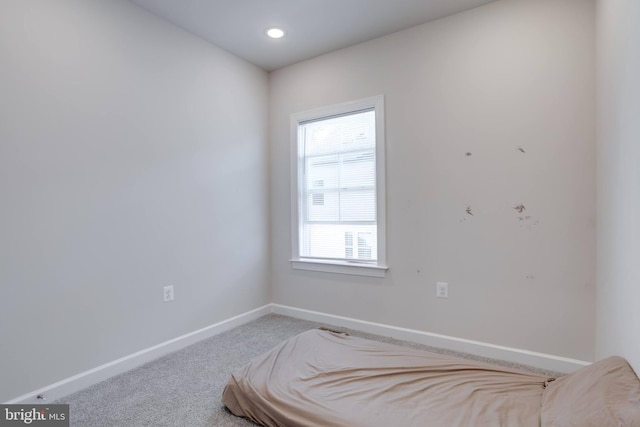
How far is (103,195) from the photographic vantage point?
225 cm

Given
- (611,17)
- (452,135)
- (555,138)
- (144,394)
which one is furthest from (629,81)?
(144,394)

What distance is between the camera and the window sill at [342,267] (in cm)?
297

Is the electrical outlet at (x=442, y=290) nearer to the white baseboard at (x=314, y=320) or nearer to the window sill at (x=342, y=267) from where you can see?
the white baseboard at (x=314, y=320)

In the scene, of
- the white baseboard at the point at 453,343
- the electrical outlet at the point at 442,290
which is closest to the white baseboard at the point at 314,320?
the white baseboard at the point at 453,343

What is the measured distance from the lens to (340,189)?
128 inches

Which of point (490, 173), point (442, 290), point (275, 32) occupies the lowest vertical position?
point (442, 290)

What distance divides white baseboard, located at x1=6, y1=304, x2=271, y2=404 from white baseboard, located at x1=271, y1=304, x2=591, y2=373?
79cm

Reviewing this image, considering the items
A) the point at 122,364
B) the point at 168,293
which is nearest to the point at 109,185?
the point at 168,293

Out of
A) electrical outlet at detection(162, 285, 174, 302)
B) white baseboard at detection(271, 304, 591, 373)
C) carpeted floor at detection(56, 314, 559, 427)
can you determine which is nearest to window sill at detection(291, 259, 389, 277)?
white baseboard at detection(271, 304, 591, 373)

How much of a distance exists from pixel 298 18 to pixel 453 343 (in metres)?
2.93

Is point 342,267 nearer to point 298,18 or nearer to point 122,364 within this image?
point 122,364

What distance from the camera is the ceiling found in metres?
2.48

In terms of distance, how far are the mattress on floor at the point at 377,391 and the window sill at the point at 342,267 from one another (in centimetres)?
89

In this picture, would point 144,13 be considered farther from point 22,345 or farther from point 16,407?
point 16,407
